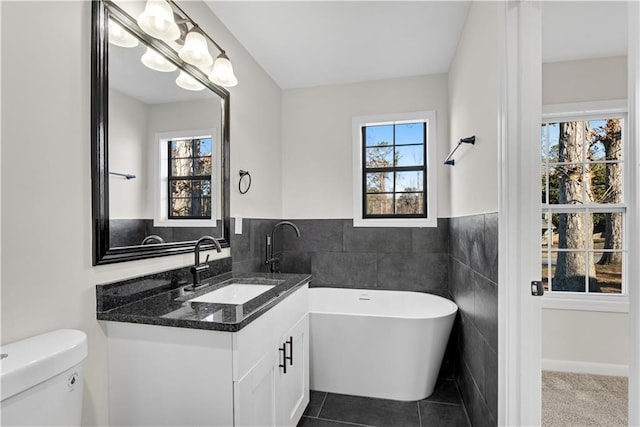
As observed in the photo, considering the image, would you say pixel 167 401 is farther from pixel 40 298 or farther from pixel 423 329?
pixel 423 329

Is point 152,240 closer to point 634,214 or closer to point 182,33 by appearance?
point 182,33

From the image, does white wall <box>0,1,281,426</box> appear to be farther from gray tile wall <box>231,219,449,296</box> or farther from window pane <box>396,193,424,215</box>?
window pane <box>396,193,424,215</box>

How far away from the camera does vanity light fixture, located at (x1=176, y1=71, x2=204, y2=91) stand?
179 cm

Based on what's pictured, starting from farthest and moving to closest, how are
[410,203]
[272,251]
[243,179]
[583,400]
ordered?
[410,203] → [272,251] → [243,179] → [583,400]

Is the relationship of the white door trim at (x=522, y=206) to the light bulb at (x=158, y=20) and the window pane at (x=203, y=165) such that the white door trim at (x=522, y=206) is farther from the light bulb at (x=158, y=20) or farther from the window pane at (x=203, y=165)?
the window pane at (x=203, y=165)

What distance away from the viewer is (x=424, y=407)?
2178 mm

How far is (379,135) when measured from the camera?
127 inches

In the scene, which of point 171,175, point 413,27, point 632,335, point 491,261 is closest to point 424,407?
point 491,261

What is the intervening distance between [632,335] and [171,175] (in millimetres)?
1841

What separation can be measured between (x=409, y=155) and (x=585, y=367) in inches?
89.3

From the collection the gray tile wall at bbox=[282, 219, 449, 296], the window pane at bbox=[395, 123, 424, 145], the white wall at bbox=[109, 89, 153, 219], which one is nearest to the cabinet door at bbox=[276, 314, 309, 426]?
the white wall at bbox=[109, 89, 153, 219]

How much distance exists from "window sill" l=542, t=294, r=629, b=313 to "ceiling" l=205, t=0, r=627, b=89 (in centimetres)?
191

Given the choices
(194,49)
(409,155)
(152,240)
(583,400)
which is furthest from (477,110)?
(583,400)

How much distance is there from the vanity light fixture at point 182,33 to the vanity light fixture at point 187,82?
0.33 feet
